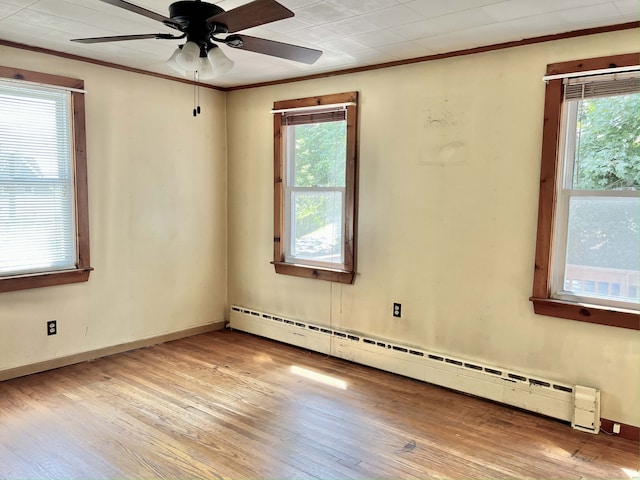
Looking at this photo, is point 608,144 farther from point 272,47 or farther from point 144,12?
point 144,12

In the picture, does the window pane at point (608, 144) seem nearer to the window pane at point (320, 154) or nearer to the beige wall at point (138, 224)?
the window pane at point (320, 154)

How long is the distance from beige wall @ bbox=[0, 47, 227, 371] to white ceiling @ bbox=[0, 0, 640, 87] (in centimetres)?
56

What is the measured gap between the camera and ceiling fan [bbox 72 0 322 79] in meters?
2.00

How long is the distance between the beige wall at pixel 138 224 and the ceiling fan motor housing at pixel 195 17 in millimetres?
2042

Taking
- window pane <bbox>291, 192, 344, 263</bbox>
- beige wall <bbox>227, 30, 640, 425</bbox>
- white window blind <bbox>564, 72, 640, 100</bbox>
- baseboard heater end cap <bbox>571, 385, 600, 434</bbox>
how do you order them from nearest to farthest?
white window blind <bbox>564, 72, 640, 100</bbox>
baseboard heater end cap <bbox>571, 385, 600, 434</bbox>
beige wall <bbox>227, 30, 640, 425</bbox>
window pane <bbox>291, 192, 344, 263</bbox>

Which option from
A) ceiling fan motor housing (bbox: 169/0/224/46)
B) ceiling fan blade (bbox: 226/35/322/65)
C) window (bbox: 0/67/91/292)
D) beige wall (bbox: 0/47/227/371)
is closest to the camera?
ceiling fan motor housing (bbox: 169/0/224/46)

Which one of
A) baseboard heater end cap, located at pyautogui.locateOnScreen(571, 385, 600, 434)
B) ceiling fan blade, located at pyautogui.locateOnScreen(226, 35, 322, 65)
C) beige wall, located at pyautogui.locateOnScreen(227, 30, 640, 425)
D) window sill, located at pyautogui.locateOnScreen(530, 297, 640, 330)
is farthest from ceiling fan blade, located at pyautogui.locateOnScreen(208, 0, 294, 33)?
baseboard heater end cap, located at pyautogui.locateOnScreen(571, 385, 600, 434)

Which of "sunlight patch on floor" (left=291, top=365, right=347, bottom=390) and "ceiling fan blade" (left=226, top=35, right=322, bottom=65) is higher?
"ceiling fan blade" (left=226, top=35, right=322, bottom=65)

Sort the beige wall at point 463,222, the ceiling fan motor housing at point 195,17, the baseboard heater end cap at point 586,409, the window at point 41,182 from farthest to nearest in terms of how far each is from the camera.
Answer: the window at point 41,182
the beige wall at point 463,222
the baseboard heater end cap at point 586,409
the ceiling fan motor housing at point 195,17

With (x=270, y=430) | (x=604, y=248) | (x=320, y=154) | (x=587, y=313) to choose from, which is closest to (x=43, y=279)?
(x=270, y=430)

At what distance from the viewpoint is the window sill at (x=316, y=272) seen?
412cm

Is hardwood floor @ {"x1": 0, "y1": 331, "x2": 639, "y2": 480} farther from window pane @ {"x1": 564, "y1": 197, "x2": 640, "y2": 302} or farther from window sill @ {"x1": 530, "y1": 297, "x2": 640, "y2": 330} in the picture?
window pane @ {"x1": 564, "y1": 197, "x2": 640, "y2": 302}

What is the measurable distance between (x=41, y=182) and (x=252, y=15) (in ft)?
8.35

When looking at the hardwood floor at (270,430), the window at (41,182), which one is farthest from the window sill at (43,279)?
the hardwood floor at (270,430)
